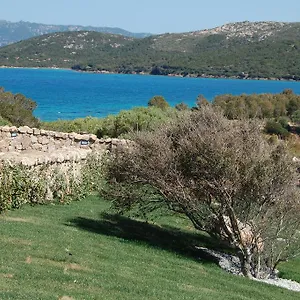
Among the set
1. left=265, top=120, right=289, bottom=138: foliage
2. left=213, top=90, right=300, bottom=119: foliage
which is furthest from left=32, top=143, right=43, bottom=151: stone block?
left=213, top=90, right=300, bottom=119: foliage

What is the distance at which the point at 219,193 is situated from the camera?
13.8m

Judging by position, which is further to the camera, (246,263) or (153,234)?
(153,234)

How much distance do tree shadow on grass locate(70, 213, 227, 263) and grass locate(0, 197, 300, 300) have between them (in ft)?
0.10

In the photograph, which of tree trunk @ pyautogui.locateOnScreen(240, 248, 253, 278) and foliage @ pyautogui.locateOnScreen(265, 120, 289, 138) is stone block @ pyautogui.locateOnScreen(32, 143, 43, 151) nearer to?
tree trunk @ pyautogui.locateOnScreen(240, 248, 253, 278)

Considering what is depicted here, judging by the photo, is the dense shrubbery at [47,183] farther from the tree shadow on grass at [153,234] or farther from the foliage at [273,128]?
the foliage at [273,128]

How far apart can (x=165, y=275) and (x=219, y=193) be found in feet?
9.67

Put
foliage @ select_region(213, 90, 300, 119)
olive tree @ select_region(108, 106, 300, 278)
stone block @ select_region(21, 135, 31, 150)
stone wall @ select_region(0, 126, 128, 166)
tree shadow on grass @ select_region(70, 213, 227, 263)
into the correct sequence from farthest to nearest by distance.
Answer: foliage @ select_region(213, 90, 300, 119)
stone block @ select_region(21, 135, 31, 150)
stone wall @ select_region(0, 126, 128, 166)
tree shadow on grass @ select_region(70, 213, 227, 263)
olive tree @ select_region(108, 106, 300, 278)

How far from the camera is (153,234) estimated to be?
1600 centimetres

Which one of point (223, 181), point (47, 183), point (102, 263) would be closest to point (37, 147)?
point (47, 183)

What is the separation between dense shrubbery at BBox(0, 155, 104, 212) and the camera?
1588 cm

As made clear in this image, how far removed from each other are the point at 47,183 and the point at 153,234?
3.74 meters

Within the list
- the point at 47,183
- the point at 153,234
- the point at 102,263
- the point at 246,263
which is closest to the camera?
the point at 102,263

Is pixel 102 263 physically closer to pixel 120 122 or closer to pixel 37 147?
pixel 37 147

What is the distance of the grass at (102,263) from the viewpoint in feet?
31.7
